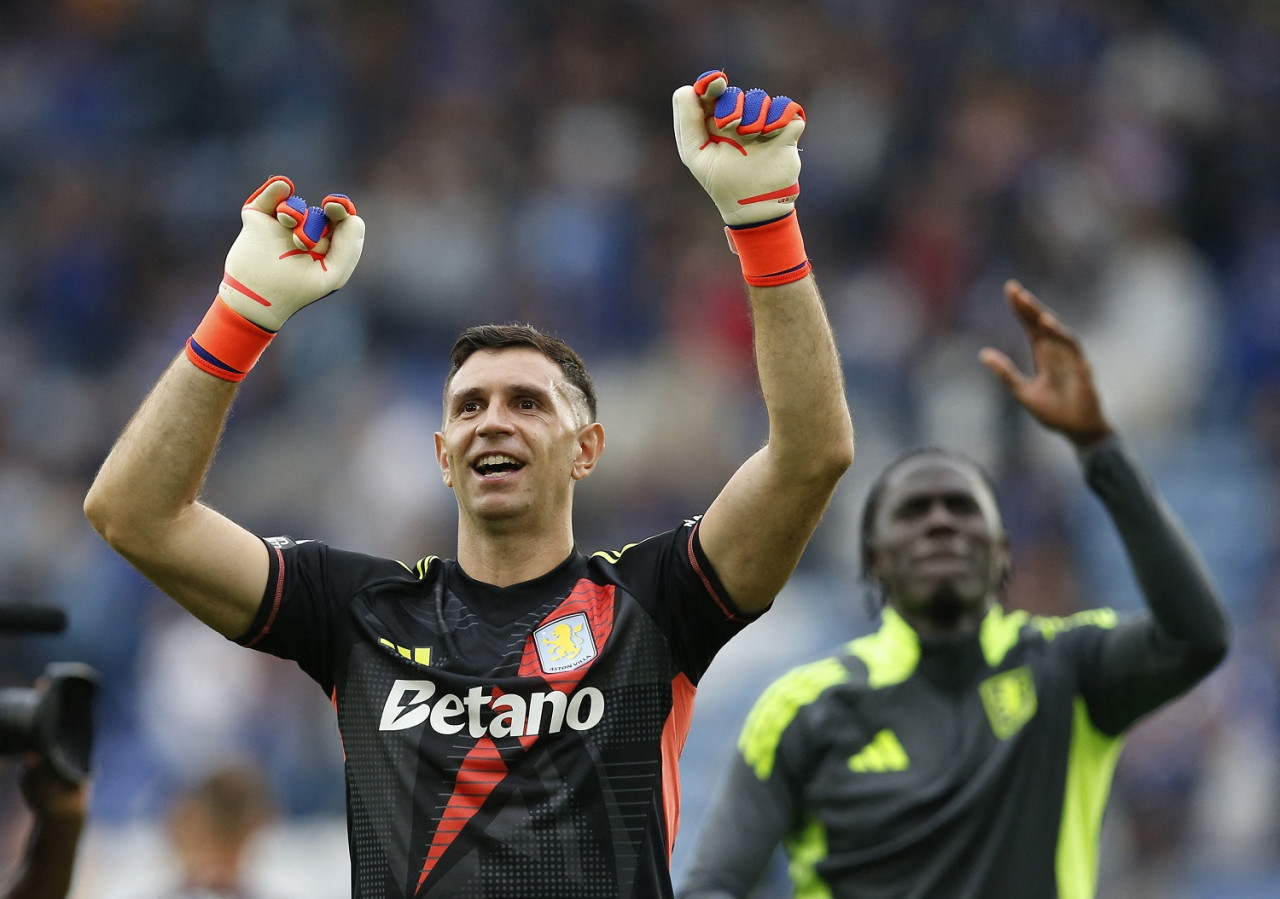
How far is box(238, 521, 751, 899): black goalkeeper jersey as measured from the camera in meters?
3.22

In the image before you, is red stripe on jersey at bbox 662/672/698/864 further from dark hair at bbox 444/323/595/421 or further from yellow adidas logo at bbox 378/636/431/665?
dark hair at bbox 444/323/595/421

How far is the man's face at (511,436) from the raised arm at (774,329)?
19.5 inches

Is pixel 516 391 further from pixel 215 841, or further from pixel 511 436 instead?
pixel 215 841

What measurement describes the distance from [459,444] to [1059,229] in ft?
26.7

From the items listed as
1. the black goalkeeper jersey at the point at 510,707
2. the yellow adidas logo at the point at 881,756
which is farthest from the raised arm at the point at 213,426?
the yellow adidas logo at the point at 881,756

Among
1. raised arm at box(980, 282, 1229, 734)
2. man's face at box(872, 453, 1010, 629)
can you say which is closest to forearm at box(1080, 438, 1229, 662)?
raised arm at box(980, 282, 1229, 734)

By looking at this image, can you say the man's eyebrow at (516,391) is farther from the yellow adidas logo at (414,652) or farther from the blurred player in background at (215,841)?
the blurred player in background at (215,841)

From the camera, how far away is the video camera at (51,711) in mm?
3596

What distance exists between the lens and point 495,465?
3.62 meters

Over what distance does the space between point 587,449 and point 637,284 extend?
7885mm

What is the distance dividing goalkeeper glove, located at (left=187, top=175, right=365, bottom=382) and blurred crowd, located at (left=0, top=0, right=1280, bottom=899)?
533cm

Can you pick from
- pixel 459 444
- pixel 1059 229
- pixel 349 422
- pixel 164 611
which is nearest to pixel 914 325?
pixel 1059 229

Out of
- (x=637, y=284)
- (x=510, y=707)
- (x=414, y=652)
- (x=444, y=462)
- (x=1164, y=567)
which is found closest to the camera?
(x=510, y=707)

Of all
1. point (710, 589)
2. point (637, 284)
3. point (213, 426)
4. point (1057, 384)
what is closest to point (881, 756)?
point (1057, 384)
